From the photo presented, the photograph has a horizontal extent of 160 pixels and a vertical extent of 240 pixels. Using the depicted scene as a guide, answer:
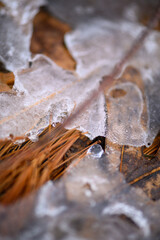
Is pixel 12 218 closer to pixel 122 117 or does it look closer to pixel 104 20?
pixel 122 117

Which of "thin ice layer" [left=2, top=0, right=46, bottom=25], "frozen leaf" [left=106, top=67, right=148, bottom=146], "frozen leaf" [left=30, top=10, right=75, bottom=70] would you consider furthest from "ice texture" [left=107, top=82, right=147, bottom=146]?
"thin ice layer" [left=2, top=0, right=46, bottom=25]

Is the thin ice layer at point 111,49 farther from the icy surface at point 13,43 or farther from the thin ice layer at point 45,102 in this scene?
the icy surface at point 13,43

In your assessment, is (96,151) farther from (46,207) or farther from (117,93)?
(117,93)

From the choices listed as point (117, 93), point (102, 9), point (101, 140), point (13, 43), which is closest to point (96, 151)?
point (101, 140)

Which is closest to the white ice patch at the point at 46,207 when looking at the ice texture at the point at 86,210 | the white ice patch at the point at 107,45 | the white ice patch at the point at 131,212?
the ice texture at the point at 86,210

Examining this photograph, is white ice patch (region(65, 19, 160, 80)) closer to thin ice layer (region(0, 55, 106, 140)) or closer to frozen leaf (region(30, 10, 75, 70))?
frozen leaf (region(30, 10, 75, 70))

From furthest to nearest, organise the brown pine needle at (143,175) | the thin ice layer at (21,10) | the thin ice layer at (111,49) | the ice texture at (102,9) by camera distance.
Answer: the ice texture at (102,9) → the thin ice layer at (21,10) → the thin ice layer at (111,49) → the brown pine needle at (143,175)
